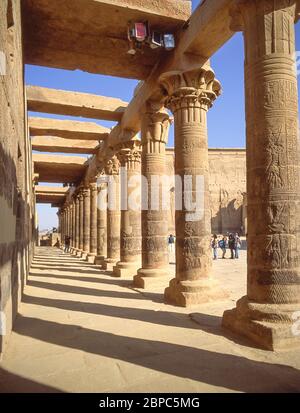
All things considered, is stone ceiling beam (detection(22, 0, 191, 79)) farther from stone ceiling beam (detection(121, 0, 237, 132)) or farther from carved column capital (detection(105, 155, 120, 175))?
carved column capital (detection(105, 155, 120, 175))

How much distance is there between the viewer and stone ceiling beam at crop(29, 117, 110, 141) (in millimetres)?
11711

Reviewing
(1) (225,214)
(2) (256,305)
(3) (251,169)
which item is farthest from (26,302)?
(1) (225,214)

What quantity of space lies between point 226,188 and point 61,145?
32.8 m

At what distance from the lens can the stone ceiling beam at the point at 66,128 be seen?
38.4 ft

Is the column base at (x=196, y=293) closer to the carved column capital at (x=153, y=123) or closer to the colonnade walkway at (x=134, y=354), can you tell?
the colonnade walkway at (x=134, y=354)

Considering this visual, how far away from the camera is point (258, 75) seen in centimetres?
414

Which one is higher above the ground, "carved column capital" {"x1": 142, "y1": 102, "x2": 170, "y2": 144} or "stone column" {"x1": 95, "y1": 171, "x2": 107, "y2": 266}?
"carved column capital" {"x1": 142, "y1": 102, "x2": 170, "y2": 144}

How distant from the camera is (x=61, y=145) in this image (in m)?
14.3

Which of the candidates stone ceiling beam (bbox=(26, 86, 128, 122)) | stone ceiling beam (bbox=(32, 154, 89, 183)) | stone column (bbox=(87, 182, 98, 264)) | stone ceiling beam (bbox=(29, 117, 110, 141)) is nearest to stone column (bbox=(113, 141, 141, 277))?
stone ceiling beam (bbox=(26, 86, 128, 122))

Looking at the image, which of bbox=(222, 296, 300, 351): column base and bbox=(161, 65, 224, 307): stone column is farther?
bbox=(161, 65, 224, 307): stone column

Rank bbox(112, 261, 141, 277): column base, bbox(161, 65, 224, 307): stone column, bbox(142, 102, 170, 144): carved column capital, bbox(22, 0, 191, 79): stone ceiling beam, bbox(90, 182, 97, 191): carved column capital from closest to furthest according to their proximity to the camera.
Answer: bbox(22, 0, 191, 79): stone ceiling beam
bbox(161, 65, 224, 307): stone column
bbox(142, 102, 170, 144): carved column capital
bbox(112, 261, 141, 277): column base
bbox(90, 182, 97, 191): carved column capital

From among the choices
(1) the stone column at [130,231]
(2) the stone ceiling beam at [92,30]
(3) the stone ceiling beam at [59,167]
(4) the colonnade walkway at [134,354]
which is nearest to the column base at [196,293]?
(4) the colonnade walkway at [134,354]

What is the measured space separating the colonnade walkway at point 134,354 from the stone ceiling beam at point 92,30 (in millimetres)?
5172

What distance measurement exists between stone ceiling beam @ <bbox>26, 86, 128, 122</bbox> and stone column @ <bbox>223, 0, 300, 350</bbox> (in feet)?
21.8
